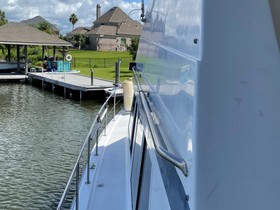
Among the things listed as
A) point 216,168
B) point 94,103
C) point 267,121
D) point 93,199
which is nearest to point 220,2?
point 267,121

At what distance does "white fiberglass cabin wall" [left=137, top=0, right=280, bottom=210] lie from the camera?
47.6 inches

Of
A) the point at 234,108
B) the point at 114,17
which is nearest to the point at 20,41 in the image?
the point at 234,108

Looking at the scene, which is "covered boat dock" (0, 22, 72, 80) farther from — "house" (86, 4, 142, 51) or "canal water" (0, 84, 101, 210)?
"house" (86, 4, 142, 51)

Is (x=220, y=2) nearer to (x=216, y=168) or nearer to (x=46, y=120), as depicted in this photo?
(x=216, y=168)

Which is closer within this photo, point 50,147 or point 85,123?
point 50,147

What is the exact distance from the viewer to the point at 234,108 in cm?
124

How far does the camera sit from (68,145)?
465 inches

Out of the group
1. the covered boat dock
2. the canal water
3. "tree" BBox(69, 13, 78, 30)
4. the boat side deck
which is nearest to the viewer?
the boat side deck

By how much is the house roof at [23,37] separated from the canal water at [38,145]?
33.6 feet

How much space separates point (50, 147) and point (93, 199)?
25.7ft

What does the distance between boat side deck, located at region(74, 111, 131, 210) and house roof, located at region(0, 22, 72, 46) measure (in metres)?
26.5

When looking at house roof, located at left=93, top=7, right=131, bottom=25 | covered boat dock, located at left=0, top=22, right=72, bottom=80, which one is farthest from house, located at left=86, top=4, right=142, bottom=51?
covered boat dock, located at left=0, top=22, right=72, bottom=80

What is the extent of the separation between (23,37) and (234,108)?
32822mm

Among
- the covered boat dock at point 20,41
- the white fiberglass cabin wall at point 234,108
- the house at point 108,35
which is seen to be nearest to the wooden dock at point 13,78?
the covered boat dock at point 20,41
